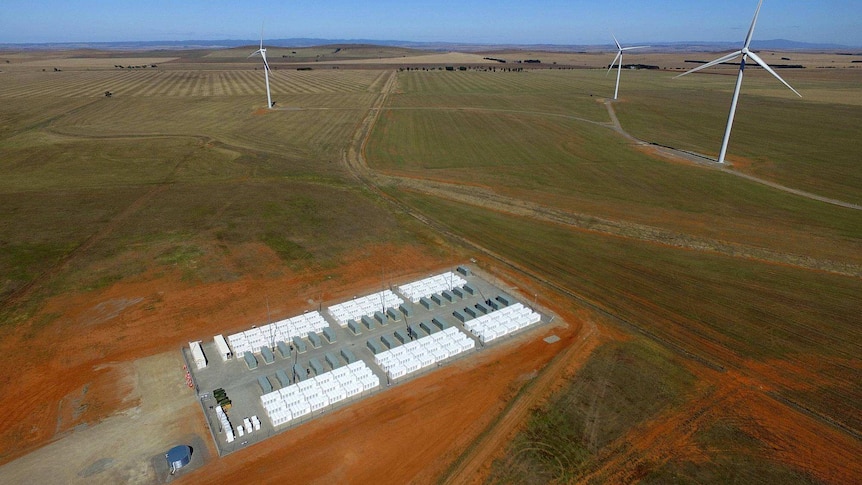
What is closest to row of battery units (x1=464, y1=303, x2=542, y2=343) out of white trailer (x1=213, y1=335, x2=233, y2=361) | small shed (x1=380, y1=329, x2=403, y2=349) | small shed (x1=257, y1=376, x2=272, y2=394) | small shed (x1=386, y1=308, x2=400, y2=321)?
small shed (x1=386, y1=308, x2=400, y2=321)

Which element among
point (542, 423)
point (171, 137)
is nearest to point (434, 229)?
point (542, 423)

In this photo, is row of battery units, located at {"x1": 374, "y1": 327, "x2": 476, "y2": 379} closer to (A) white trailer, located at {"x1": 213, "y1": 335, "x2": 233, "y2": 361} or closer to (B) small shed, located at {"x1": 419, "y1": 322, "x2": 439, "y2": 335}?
(B) small shed, located at {"x1": 419, "y1": 322, "x2": 439, "y2": 335}

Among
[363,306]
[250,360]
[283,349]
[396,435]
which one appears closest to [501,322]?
[363,306]

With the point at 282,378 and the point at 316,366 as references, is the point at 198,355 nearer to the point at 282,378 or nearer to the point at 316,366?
the point at 282,378

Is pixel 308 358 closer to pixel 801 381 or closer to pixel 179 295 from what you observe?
pixel 179 295

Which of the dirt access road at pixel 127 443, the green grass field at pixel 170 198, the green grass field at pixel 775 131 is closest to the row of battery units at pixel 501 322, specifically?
the green grass field at pixel 170 198

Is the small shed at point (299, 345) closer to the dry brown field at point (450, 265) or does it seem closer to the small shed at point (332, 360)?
the small shed at point (332, 360)
